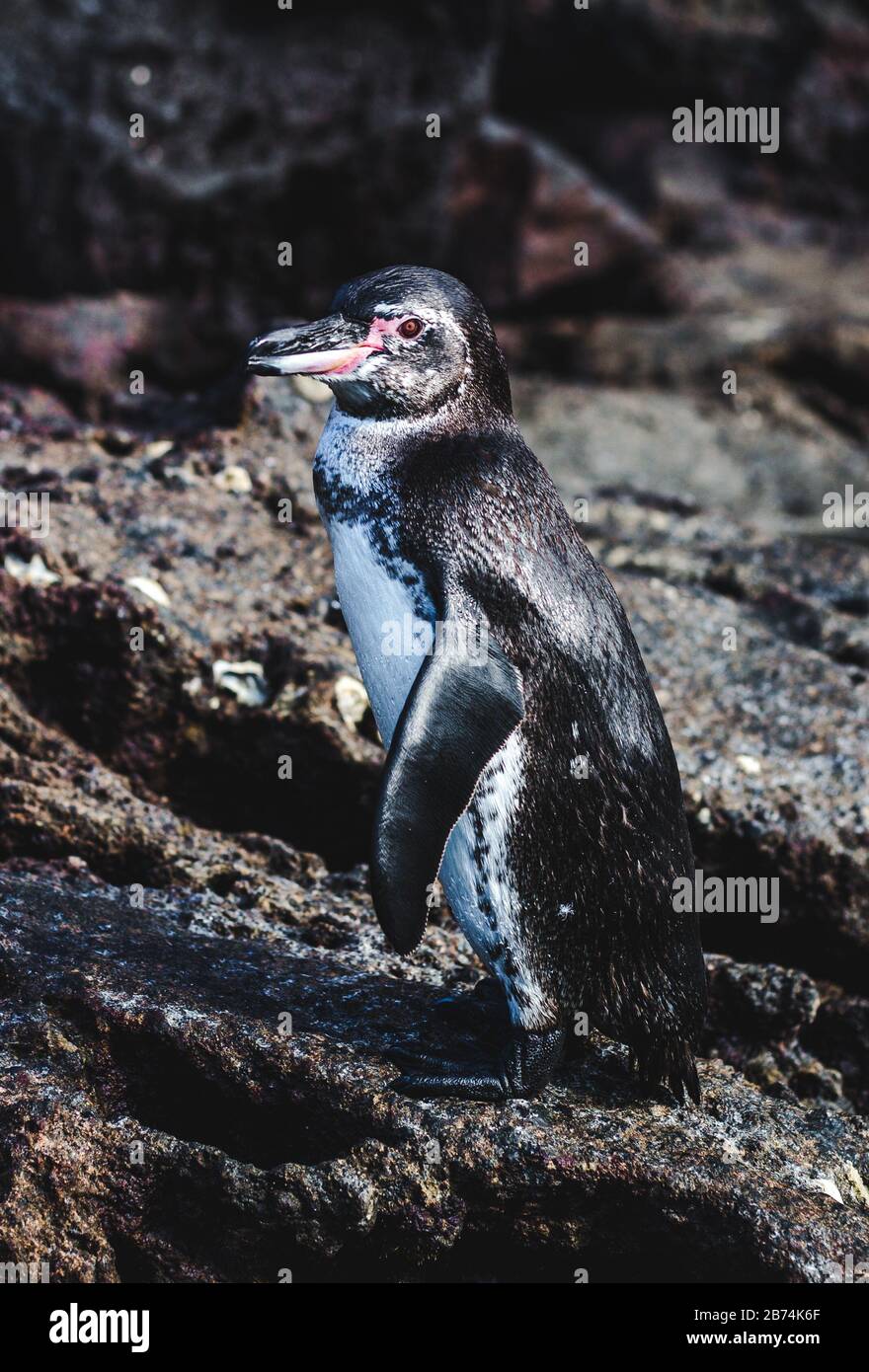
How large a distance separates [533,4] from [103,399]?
6566 millimetres

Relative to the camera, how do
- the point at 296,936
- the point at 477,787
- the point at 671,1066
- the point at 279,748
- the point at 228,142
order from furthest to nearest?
1. the point at 228,142
2. the point at 279,748
3. the point at 296,936
4. the point at 671,1066
5. the point at 477,787

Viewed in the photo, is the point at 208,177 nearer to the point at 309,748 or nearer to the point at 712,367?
the point at 712,367

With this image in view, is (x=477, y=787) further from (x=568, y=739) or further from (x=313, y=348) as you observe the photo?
(x=313, y=348)

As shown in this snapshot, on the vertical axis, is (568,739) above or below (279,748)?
below

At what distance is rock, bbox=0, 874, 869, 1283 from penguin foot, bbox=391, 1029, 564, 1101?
0.12 ft

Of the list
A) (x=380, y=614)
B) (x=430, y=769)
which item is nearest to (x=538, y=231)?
(x=380, y=614)

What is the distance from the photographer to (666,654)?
4203mm

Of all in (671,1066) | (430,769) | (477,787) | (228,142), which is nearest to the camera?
(430,769)

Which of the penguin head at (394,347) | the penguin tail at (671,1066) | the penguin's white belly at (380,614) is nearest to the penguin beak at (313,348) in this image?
the penguin head at (394,347)

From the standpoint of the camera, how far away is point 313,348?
2.81 m

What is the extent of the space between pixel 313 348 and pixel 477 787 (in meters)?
0.89

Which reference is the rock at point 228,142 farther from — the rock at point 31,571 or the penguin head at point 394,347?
the penguin head at point 394,347

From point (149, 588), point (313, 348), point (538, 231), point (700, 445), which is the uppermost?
point (538, 231)

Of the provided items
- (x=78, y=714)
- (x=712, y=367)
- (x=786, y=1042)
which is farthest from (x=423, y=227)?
(x=786, y=1042)
